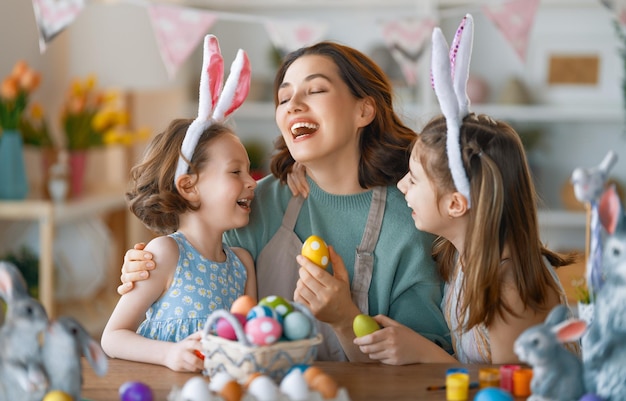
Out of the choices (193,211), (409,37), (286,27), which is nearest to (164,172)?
(193,211)

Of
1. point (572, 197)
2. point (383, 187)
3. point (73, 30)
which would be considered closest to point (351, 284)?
point (383, 187)

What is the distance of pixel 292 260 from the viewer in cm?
201

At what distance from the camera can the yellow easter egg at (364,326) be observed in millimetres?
1642

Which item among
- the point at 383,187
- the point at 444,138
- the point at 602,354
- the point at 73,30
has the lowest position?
the point at 602,354

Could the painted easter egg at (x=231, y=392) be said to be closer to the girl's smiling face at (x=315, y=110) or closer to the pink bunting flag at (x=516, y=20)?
the girl's smiling face at (x=315, y=110)

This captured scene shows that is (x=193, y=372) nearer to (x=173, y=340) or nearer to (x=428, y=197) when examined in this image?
(x=173, y=340)

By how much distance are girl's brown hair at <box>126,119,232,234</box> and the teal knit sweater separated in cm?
24

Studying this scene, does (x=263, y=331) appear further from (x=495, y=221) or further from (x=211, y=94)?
(x=211, y=94)

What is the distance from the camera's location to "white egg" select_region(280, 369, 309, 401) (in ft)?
4.06

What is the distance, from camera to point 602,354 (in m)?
1.25

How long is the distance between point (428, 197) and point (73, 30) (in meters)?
3.13

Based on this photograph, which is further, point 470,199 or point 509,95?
point 509,95

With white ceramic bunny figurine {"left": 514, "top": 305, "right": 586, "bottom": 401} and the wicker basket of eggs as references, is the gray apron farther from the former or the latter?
white ceramic bunny figurine {"left": 514, "top": 305, "right": 586, "bottom": 401}

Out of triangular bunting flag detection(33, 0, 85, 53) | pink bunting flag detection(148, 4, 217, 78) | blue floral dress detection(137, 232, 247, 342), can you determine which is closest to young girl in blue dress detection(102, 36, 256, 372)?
blue floral dress detection(137, 232, 247, 342)
